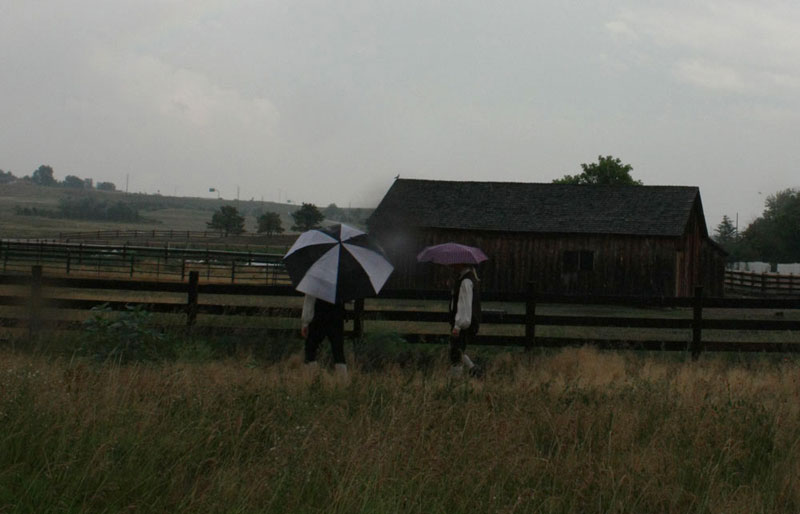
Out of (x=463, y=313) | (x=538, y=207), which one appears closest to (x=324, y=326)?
(x=463, y=313)

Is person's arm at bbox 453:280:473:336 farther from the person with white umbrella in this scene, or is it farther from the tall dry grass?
the tall dry grass

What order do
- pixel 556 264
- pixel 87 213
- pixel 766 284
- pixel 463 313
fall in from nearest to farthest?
pixel 463 313 < pixel 556 264 < pixel 766 284 < pixel 87 213

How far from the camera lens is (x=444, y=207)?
116 ft

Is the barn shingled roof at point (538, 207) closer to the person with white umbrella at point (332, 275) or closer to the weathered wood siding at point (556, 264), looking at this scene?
the weathered wood siding at point (556, 264)

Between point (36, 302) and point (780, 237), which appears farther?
point (780, 237)

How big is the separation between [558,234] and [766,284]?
17.2 metres

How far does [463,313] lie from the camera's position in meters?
9.81

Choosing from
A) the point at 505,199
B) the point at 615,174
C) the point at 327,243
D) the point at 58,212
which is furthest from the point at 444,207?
the point at 58,212

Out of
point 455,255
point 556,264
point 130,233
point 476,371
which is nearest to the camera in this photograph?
point 476,371

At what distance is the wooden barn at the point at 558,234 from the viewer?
32.7 m

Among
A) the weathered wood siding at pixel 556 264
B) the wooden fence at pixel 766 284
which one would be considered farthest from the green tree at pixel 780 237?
the weathered wood siding at pixel 556 264

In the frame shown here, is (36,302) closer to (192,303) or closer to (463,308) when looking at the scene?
(192,303)

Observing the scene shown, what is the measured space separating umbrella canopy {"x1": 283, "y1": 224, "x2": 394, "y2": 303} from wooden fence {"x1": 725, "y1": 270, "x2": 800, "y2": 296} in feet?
121

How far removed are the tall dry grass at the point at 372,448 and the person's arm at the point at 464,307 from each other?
8.67 feet
